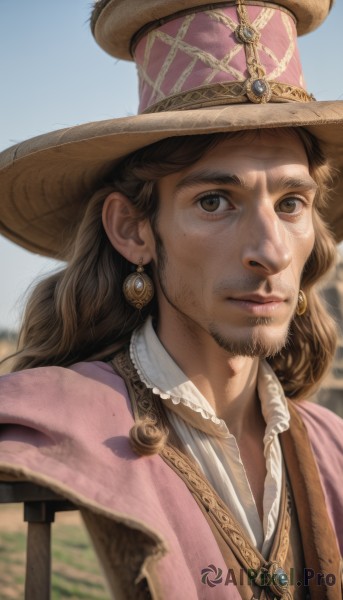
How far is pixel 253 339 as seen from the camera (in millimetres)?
2695

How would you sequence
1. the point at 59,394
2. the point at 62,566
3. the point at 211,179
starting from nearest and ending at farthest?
the point at 59,394 < the point at 211,179 < the point at 62,566

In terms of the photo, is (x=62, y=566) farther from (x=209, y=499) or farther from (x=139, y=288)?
(x=209, y=499)

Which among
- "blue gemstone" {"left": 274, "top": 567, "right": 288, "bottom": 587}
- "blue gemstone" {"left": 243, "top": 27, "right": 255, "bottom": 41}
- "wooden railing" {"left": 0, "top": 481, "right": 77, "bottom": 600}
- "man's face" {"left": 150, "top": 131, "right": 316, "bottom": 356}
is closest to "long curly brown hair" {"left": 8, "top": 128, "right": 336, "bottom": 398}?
"man's face" {"left": 150, "top": 131, "right": 316, "bottom": 356}

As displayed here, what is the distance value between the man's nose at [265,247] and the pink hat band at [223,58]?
0.39 m

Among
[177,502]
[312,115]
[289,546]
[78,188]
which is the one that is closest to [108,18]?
[78,188]

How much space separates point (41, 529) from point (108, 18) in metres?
1.75

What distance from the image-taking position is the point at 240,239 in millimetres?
2648

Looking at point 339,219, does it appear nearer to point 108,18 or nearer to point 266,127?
point 266,127

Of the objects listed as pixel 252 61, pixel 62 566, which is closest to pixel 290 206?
pixel 252 61

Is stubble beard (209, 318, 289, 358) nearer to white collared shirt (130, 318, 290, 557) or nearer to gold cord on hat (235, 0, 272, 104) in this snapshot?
white collared shirt (130, 318, 290, 557)

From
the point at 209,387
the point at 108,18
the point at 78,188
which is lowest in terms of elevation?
the point at 209,387

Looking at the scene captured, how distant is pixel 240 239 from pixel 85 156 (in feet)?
1.95

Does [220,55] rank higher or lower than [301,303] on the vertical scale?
higher

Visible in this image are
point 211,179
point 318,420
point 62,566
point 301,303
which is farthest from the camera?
point 62,566
